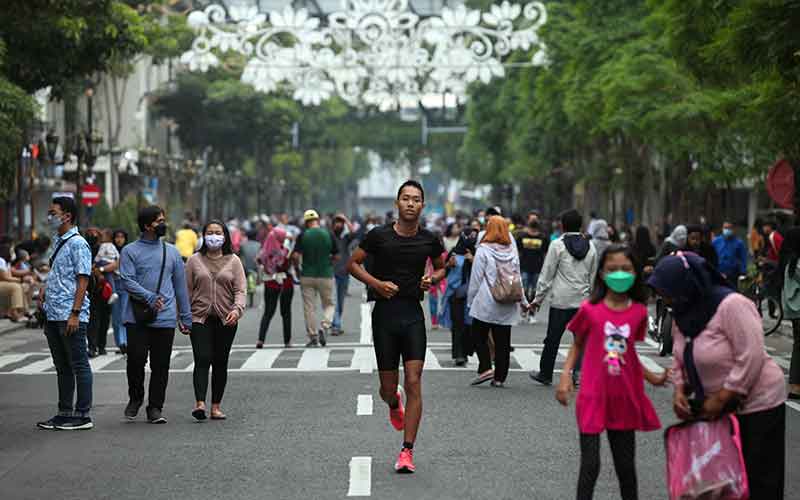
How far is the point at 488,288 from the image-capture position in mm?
15484

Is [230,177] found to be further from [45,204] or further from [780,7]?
[780,7]

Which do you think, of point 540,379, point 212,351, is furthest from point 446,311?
point 212,351

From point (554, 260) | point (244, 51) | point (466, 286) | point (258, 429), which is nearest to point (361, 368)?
point (466, 286)

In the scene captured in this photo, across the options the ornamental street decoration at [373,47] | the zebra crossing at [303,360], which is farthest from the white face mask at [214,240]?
the ornamental street decoration at [373,47]

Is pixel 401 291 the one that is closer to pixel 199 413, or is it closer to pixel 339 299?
pixel 199 413

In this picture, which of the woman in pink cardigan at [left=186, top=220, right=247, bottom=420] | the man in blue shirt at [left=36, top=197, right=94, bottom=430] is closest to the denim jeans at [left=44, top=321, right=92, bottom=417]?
the man in blue shirt at [left=36, top=197, right=94, bottom=430]

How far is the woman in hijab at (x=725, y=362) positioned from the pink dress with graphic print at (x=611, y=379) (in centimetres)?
76

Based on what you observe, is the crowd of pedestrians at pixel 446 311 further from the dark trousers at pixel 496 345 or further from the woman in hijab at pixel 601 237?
the woman in hijab at pixel 601 237

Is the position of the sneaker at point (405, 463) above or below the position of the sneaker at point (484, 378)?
above

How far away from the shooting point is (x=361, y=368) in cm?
1783

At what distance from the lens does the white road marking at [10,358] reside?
19.5 metres

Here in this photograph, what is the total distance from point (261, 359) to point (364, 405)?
528 centimetres

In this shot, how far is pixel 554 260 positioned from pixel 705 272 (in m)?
8.24

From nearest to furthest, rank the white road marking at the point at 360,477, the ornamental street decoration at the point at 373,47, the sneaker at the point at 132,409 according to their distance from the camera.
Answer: the white road marking at the point at 360,477
the sneaker at the point at 132,409
the ornamental street decoration at the point at 373,47
